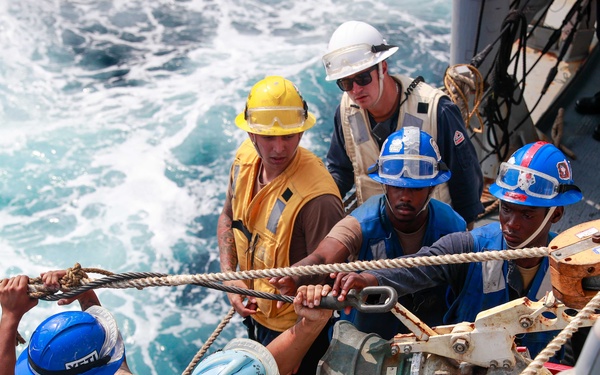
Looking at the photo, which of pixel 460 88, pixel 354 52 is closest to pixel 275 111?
pixel 354 52

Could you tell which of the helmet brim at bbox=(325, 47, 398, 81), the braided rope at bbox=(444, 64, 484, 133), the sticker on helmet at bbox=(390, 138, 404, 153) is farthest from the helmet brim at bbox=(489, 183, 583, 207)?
the braided rope at bbox=(444, 64, 484, 133)

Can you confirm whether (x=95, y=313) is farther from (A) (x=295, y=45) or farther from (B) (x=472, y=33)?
(A) (x=295, y=45)

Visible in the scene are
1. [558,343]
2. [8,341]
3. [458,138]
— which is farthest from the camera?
[458,138]

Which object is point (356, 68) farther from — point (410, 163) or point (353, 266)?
point (353, 266)

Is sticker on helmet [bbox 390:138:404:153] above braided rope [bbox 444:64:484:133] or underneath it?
above

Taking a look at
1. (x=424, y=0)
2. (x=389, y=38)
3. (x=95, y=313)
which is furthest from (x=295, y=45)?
(x=95, y=313)

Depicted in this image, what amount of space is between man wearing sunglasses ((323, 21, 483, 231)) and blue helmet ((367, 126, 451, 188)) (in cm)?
50

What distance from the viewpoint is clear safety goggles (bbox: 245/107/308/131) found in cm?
293

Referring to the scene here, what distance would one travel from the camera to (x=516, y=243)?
244cm

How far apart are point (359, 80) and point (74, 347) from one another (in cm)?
190

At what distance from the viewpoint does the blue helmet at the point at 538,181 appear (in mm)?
2402

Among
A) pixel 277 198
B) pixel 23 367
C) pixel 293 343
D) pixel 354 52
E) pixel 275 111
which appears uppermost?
pixel 354 52

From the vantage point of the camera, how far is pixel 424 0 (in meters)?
12.7

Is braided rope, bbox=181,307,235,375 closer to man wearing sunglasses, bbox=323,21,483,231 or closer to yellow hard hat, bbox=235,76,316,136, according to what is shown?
yellow hard hat, bbox=235,76,316,136
